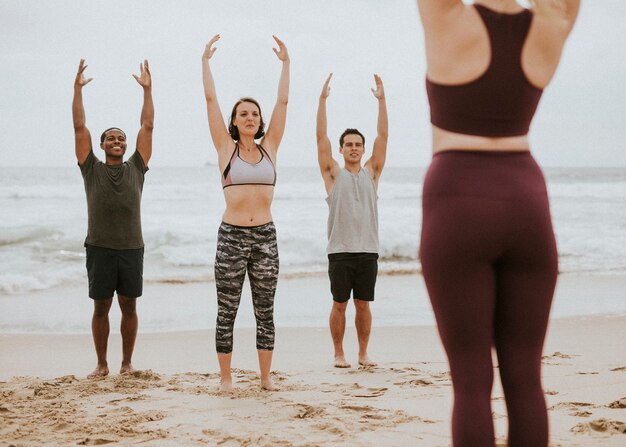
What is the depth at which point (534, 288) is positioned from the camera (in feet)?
6.27

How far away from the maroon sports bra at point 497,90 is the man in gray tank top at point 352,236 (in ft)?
14.7

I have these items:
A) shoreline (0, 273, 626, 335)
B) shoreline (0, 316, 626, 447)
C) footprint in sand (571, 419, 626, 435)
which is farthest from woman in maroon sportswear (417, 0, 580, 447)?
shoreline (0, 273, 626, 335)

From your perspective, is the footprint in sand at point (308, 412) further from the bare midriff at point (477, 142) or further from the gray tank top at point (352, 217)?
the bare midriff at point (477, 142)

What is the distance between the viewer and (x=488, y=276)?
6.16 feet

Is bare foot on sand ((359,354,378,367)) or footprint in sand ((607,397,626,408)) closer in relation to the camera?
footprint in sand ((607,397,626,408))

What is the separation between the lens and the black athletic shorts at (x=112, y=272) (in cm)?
590

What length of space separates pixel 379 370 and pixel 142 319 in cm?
386

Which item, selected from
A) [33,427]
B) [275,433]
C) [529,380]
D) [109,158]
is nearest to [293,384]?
[275,433]

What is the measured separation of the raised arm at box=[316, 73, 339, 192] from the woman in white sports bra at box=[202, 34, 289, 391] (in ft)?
3.02

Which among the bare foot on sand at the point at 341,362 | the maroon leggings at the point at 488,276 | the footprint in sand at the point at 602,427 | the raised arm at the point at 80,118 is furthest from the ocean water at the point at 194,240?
the maroon leggings at the point at 488,276

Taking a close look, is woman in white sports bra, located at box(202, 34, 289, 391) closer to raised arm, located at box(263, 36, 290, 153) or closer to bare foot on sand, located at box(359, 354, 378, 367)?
raised arm, located at box(263, 36, 290, 153)

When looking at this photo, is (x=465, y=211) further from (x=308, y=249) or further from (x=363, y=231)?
(x=308, y=249)

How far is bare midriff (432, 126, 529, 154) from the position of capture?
1.92 meters

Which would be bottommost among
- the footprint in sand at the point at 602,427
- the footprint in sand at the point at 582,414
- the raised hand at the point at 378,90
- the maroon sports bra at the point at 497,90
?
the footprint in sand at the point at 582,414
